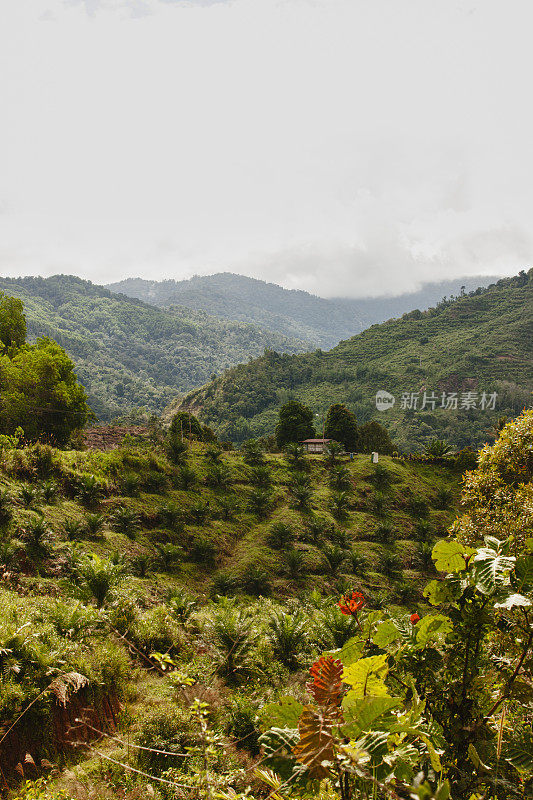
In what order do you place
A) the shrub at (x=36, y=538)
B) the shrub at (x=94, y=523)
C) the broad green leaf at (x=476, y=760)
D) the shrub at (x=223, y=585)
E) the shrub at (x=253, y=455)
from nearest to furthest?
1. the broad green leaf at (x=476, y=760)
2. the shrub at (x=36, y=538)
3. the shrub at (x=94, y=523)
4. the shrub at (x=223, y=585)
5. the shrub at (x=253, y=455)

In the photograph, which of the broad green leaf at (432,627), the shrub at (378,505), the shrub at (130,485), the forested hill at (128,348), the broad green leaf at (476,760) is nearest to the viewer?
the broad green leaf at (476,760)

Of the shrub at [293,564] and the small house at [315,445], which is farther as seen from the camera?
the small house at [315,445]

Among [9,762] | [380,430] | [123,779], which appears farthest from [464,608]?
[380,430]

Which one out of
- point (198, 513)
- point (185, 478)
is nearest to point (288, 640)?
point (198, 513)

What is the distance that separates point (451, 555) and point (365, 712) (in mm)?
509

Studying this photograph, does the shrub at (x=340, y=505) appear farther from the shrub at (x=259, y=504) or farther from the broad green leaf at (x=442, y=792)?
the broad green leaf at (x=442, y=792)

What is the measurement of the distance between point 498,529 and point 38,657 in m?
6.00

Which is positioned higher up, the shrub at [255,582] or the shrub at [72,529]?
the shrub at [72,529]

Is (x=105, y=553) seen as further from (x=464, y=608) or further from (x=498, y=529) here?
(x=464, y=608)

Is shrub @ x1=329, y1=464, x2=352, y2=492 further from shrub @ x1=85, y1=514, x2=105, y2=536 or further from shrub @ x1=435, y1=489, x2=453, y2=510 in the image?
shrub @ x1=85, y1=514, x2=105, y2=536

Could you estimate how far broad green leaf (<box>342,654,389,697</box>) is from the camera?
972 mm

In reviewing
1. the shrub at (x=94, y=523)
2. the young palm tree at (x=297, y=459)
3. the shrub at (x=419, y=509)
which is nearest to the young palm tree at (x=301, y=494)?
the young palm tree at (x=297, y=459)

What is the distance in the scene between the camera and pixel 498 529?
5852mm

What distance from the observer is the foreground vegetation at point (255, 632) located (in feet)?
3.28
